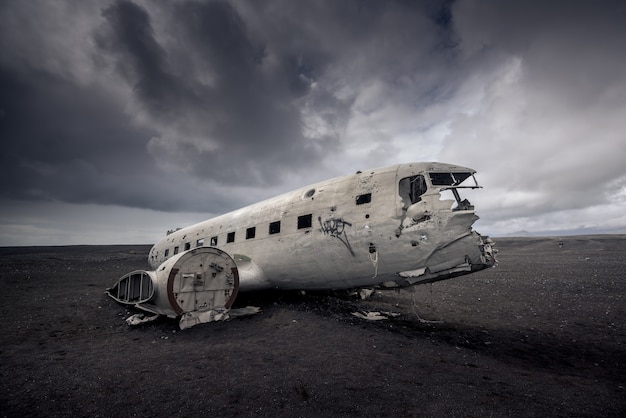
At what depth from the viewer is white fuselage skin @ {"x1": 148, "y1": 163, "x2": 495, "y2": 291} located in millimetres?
7430

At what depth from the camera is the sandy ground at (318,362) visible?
4301 millimetres

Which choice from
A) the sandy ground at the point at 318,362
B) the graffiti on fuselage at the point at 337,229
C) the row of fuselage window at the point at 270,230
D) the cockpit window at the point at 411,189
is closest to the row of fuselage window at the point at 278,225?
the row of fuselage window at the point at 270,230

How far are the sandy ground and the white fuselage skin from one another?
1.59m

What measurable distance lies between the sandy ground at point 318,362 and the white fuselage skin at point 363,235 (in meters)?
1.59

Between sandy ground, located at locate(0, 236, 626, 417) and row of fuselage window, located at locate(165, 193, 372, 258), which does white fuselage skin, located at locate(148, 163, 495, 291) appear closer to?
row of fuselage window, located at locate(165, 193, 372, 258)

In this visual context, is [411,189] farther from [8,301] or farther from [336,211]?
[8,301]

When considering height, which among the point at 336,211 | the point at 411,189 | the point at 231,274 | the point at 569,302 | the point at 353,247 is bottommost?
the point at 569,302

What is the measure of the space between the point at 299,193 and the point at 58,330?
8.82 meters

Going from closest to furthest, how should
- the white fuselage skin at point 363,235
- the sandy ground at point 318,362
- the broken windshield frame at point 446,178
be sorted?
the sandy ground at point 318,362
the white fuselage skin at point 363,235
the broken windshield frame at point 446,178

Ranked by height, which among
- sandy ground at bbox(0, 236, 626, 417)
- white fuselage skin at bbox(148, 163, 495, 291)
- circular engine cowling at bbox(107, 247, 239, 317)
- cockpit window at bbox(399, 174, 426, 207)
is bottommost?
sandy ground at bbox(0, 236, 626, 417)

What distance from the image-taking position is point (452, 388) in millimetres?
4855

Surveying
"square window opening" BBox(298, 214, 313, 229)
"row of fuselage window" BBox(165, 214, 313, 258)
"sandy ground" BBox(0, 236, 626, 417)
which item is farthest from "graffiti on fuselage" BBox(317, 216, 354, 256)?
"sandy ground" BBox(0, 236, 626, 417)

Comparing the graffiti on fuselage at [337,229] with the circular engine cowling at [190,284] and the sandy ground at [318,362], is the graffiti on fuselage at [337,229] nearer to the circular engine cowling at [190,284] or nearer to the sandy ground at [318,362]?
the sandy ground at [318,362]

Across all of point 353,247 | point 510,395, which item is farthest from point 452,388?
point 353,247
